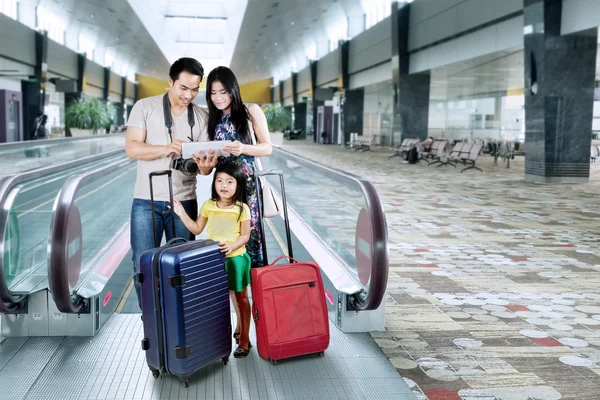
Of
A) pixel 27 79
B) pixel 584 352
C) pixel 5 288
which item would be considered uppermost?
pixel 27 79

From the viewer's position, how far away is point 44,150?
1404 centimetres

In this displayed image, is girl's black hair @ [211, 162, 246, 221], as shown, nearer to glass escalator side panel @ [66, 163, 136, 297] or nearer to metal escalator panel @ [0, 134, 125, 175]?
glass escalator side panel @ [66, 163, 136, 297]

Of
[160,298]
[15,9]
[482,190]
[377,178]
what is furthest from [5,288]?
[15,9]

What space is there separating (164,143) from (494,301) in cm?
317

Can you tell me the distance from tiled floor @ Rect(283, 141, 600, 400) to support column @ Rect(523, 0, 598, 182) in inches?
211

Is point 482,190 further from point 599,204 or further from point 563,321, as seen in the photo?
point 563,321

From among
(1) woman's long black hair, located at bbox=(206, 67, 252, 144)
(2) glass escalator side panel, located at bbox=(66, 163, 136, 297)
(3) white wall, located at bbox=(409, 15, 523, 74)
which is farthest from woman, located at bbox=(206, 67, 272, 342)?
(3) white wall, located at bbox=(409, 15, 523, 74)

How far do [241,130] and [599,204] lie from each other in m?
10.6

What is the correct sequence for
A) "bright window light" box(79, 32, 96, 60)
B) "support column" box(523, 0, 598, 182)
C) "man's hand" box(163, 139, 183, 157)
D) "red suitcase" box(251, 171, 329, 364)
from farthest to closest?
"bright window light" box(79, 32, 96, 60) → "support column" box(523, 0, 598, 182) → "red suitcase" box(251, 171, 329, 364) → "man's hand" box(163, 139, 183, 157)

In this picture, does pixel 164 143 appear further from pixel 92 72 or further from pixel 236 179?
pixel 92 72

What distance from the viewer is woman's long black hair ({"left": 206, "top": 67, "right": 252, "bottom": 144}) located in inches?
136

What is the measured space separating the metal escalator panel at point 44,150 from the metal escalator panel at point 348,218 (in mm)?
3765

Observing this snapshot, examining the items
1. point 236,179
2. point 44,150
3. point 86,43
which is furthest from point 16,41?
point 236,179

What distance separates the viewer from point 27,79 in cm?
3119
